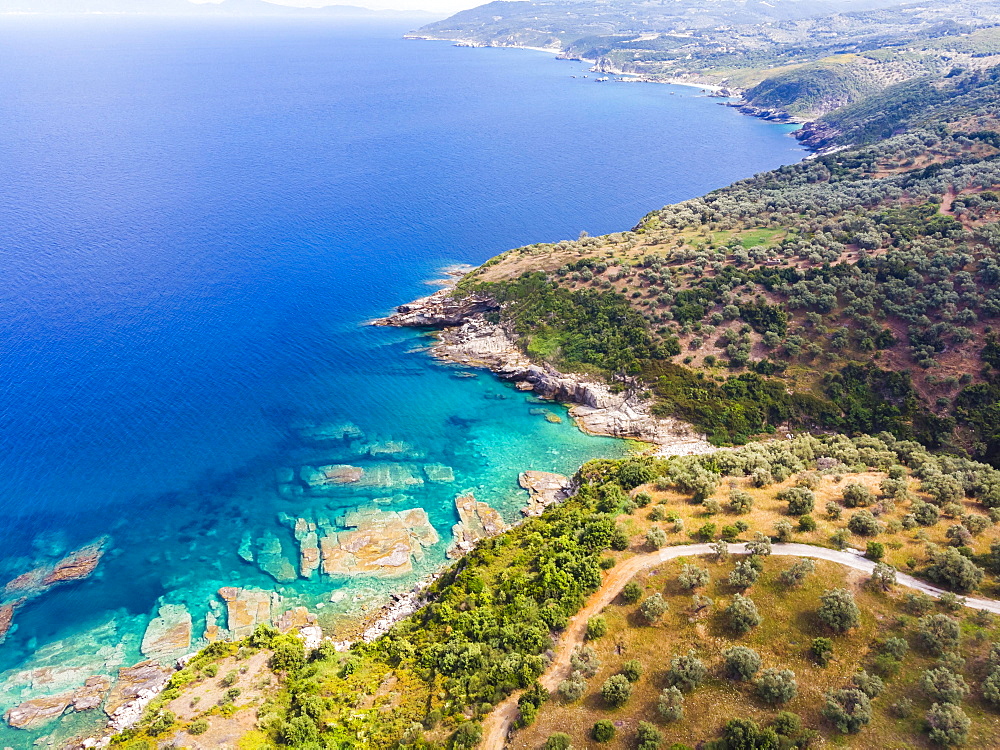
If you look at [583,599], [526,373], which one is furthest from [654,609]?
[526,373]

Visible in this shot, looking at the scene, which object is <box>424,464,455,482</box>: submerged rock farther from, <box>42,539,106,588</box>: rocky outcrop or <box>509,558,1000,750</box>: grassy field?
<box>42,539,106,588</box>: rocky outcrop

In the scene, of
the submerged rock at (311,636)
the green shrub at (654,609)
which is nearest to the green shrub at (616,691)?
the green shrub at (654,609)

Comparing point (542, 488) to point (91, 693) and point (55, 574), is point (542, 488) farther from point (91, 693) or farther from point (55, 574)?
point (55, 574)

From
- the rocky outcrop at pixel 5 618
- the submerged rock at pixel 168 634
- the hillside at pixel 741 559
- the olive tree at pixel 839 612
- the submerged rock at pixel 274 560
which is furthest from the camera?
the submerged rock at pixel 274 560

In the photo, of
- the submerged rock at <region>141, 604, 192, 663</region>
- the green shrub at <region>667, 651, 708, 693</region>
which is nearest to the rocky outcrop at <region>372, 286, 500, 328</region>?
the submerged rock at <region>141, 604, 192, 663</region>

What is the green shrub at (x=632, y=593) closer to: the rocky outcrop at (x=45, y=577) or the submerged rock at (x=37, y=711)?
the submerged rock at (x=37, y=711)

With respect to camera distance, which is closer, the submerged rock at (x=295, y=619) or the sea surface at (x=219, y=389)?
the submerged rock at (x=295, y=619)
